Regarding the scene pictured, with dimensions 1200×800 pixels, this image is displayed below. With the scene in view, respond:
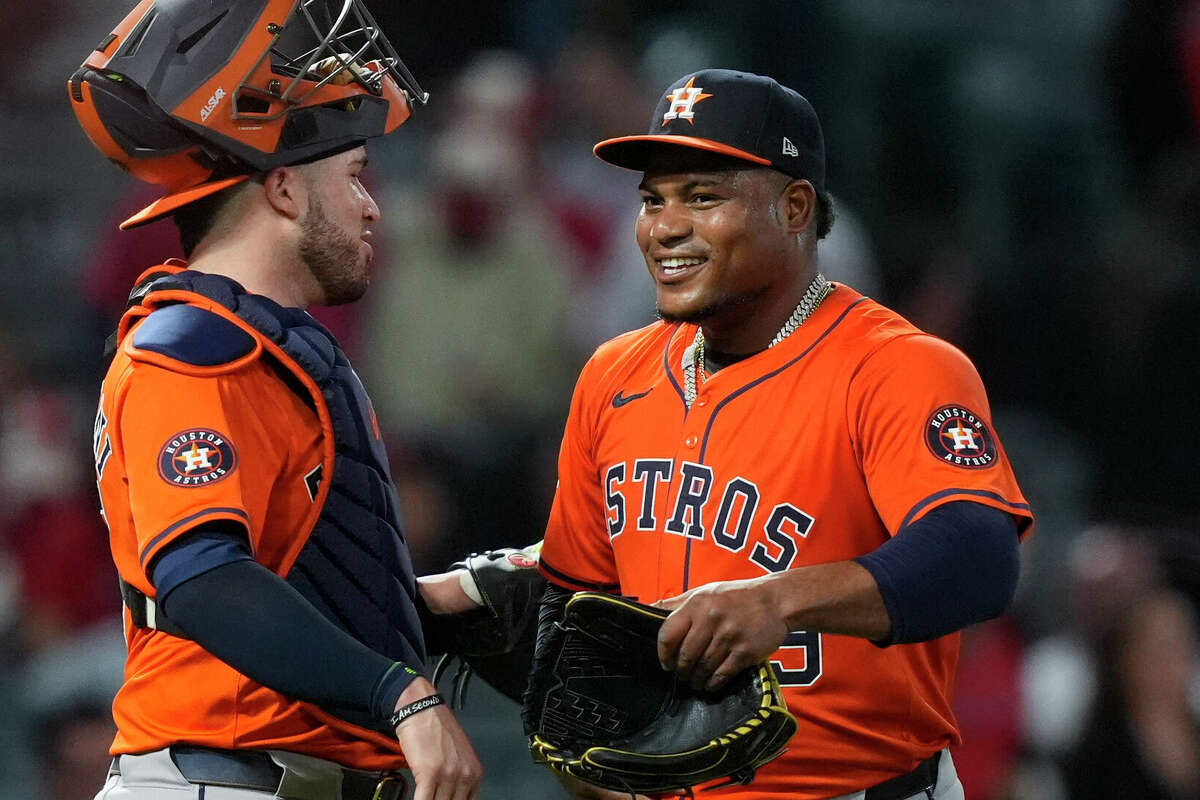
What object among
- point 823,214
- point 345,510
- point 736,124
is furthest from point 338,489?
point 823,214

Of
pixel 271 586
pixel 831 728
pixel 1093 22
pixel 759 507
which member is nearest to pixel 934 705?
pixel 831 728

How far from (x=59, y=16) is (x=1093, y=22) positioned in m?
4.01

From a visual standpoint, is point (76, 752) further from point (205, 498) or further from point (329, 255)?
point (205, 498)

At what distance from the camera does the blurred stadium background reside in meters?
4.87

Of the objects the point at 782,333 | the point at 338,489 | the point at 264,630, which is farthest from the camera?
the point at 782,333

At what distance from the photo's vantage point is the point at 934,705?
270 centimetres

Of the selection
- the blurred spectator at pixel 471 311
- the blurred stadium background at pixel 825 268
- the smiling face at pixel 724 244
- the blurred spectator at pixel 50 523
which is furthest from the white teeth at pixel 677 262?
the blurred spectator at pixel 50 523

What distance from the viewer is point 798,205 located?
2.83 metres

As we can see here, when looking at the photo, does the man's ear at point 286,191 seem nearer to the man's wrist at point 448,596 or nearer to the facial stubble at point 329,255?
the facial stubble at point 329,255

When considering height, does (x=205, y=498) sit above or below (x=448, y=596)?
above

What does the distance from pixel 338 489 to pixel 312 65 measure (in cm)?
73

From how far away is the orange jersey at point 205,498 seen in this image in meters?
2.31

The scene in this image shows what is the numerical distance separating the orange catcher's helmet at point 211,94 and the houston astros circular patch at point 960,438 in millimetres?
1127

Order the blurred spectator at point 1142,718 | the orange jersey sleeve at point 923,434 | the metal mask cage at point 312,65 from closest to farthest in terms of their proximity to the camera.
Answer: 1. the orange jersey sleeve at point 923,434
2. the metal mask cage at point 312,65
3. the blurred spectator at point 1142,718
